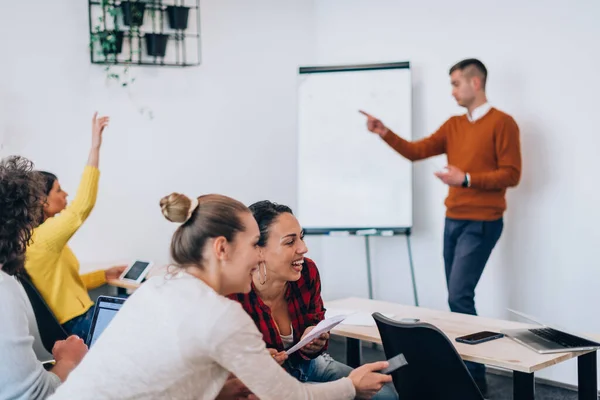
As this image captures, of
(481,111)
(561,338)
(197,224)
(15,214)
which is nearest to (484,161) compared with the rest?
(481,111)

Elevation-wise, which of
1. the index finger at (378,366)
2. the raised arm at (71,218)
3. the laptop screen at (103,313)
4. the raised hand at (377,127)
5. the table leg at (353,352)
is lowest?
the table leg at (353,352)

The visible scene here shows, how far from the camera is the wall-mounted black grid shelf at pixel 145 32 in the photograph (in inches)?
187

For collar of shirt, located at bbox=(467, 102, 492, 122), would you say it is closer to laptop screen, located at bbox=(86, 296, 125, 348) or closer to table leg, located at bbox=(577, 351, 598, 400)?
table leg, located at bbox=(577, 351, 598, 400)

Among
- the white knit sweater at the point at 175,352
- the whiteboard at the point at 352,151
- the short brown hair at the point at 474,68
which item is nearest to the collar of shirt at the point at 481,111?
the short brown hair at the point at 474,68

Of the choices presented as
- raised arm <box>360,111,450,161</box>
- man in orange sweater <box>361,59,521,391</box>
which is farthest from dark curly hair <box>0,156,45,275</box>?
raised arm <box>360,111,450,161</box>

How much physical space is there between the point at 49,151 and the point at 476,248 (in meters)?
2.73

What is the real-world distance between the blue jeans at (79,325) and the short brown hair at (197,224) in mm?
1836

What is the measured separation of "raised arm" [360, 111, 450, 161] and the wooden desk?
1.58 metres

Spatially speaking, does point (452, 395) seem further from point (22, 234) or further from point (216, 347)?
point (22, 234)

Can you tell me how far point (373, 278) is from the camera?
17.4ft

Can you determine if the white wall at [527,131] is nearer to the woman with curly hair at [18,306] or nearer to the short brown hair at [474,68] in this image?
the short brown hair at [474,68]

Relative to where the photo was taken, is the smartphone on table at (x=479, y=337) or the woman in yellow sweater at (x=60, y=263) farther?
the woman in yellow sweater at (x=60, y=263)

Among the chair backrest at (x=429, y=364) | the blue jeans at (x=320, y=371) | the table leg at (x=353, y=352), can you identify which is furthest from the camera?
the table leg at (x=353, y=352)

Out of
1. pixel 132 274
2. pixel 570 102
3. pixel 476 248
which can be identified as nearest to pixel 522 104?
pixel 570 102
